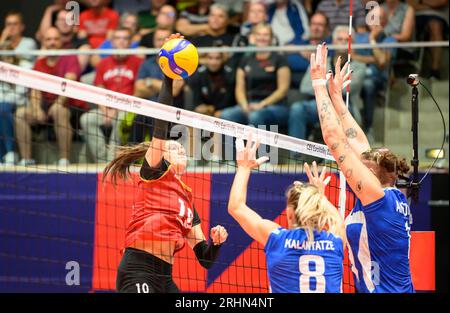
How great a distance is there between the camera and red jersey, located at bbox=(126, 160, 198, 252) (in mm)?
7715

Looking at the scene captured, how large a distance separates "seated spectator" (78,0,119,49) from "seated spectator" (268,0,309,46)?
2.23 meters

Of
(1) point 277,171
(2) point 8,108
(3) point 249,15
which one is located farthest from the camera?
(3) point 249,15

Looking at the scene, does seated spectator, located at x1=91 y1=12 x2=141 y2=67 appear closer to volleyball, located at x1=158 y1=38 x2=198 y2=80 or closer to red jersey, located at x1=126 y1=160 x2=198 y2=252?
red jersey, located at x1=126 y1=160 x2=198 y2=252

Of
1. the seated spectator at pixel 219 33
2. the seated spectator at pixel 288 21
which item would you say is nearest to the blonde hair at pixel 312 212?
the seated spectator at pixel 219 33

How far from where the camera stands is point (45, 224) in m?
10.8

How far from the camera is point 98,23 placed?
12547 millimetres

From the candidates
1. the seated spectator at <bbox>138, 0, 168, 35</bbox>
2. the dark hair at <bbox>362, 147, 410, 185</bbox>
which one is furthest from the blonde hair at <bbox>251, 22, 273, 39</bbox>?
the dark hair at <bbox>362, 147, 410, 185</bbox>

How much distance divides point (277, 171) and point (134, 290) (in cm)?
315

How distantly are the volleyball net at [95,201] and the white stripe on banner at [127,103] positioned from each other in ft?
6.75

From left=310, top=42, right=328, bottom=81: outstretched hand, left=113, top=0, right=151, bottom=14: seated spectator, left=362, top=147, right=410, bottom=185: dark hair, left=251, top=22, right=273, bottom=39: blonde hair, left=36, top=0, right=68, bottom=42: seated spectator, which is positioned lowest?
left=362, top=147, right=410, bottom=185: dark hair

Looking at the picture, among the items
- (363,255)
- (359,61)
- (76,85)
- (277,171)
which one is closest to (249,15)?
(359,61)

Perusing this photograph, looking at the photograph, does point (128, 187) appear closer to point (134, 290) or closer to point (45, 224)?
point (45, 224)

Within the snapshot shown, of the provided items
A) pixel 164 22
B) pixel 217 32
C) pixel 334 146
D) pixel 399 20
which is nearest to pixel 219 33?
pixel 217 32

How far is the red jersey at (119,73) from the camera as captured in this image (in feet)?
37.0
